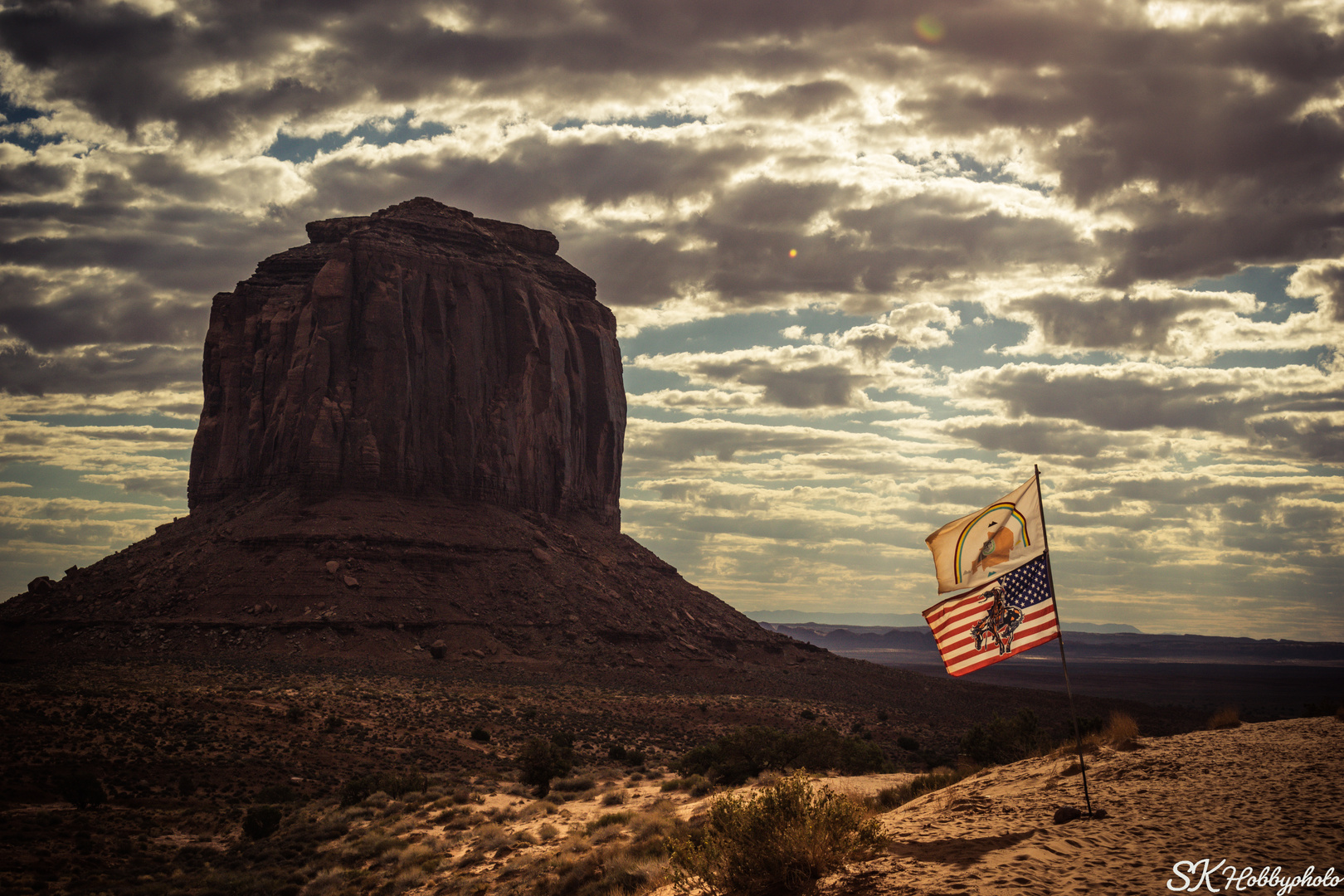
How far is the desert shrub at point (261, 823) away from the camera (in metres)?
28.9

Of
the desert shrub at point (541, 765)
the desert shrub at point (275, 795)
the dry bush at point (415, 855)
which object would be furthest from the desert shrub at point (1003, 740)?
the desert shrub at point (275, 795)

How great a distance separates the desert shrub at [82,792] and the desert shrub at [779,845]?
84.1 ft

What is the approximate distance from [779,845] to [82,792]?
92.2 feet

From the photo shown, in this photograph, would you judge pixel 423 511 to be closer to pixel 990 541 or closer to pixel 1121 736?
pixel 1121 736

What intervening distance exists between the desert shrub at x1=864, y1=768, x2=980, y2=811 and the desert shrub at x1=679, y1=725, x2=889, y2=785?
8640 millimetres

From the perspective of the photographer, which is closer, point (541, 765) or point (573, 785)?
point (573, 785)

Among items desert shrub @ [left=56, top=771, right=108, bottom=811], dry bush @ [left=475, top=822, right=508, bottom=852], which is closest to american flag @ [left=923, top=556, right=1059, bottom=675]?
dry bush @ [left=475, top=822, right=508, bottom=852]

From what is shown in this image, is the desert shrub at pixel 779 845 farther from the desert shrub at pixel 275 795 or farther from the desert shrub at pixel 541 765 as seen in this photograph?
the desert shrub at pixel 275 795

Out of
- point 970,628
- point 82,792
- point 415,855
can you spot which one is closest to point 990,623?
point 970,628

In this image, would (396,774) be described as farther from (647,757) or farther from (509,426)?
(509,426)

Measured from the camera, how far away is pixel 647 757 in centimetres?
4375

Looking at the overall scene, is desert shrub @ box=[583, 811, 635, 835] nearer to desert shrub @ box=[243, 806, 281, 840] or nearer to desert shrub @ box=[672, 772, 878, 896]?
desert shrub @ box=[672, 772, 878, 896]

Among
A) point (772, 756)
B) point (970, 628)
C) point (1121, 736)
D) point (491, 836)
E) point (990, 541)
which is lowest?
point (491, 836)

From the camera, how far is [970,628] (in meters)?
15.1
